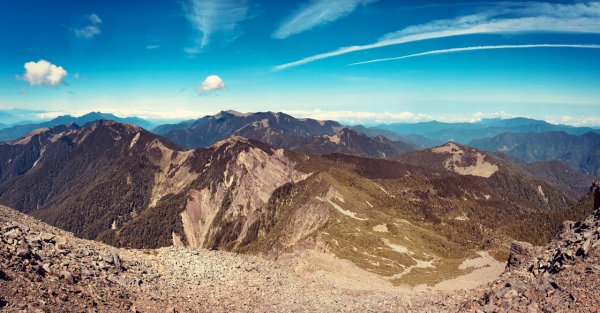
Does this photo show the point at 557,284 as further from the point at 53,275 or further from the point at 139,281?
the point at 53,275

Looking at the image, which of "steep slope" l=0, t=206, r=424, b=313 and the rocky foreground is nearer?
the rocky foreground

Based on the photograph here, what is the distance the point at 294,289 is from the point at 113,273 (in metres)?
23.7

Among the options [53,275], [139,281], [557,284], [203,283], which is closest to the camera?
[557,284]

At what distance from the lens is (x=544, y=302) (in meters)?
30.5

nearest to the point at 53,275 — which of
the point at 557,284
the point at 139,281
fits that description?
the point at 139,281

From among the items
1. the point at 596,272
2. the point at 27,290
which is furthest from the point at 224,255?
the point at 596,272

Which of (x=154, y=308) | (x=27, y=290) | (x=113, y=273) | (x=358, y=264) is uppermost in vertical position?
(x=27, y=290)

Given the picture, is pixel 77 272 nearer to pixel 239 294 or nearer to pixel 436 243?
pixel 239 294

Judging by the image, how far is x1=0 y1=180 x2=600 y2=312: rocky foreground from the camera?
98.3ft

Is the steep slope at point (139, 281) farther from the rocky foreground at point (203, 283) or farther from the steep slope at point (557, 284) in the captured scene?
the steep slope at point (557, 284)

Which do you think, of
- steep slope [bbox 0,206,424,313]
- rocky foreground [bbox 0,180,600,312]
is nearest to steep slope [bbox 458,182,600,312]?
rocky foreground [bbox 0,180,600,312]

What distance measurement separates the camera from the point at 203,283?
4603 centimetres

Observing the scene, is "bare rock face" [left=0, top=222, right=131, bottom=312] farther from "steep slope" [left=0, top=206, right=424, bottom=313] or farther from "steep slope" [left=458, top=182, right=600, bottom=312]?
"steep slope" [left=458, top=182, right=600, bottom=312]

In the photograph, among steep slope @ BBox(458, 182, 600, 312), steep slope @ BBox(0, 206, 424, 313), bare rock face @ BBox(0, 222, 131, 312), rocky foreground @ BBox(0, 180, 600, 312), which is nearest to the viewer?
bare rock face @ BBox(0, 222, 131, 312)
